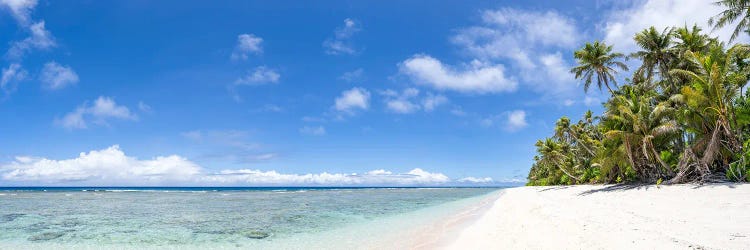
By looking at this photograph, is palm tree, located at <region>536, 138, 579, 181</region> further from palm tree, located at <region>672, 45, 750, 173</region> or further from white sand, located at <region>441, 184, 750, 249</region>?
white sand, located at <region>441, 184, 750, 249</region>

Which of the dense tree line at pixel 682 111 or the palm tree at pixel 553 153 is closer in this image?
the dense tree line at pixel 682 111

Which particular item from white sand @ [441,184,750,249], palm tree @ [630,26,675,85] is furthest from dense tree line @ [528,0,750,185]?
white sand @ [441,184,750,249]

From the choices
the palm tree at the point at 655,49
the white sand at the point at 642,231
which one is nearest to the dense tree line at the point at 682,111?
the palm tree at the point at 655,49

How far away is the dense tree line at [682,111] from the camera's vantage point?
19375mm

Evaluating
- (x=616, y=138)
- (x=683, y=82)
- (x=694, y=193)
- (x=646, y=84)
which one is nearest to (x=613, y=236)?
(x=694, y=193)

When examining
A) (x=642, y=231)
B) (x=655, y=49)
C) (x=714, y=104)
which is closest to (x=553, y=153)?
(x=655, y=49)

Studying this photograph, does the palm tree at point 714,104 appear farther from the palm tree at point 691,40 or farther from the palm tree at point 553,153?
the palm tree at point 553,153

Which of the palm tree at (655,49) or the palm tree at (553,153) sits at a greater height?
the palm tree at (655,49)

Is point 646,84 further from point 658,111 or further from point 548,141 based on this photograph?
point 548,141

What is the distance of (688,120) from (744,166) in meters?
3.89

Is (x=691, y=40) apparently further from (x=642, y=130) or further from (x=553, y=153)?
(x=553, y=153)

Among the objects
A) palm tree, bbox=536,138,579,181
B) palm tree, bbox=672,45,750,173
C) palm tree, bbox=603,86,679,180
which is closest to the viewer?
palm tree, bbox=672,45,750,173

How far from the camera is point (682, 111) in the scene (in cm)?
2128

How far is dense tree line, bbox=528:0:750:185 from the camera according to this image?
19375 mm
